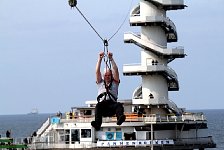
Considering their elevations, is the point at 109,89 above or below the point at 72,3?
below

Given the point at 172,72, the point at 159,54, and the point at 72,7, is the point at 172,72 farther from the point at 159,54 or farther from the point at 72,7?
the point at 72,7

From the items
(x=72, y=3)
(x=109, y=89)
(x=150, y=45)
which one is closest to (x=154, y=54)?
(x=150, y=45)

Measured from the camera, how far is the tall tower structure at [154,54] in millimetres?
63469

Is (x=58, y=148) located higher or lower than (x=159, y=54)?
lower

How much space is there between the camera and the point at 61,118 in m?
63.8

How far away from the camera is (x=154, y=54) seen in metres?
64.6

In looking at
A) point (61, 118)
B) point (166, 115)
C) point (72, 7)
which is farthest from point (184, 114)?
point (72, 7)

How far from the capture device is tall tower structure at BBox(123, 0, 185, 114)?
63469 mm

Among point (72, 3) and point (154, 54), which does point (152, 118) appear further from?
point (72, 3)

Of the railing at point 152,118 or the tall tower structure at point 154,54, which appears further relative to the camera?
the tall tower structure at point 154,54

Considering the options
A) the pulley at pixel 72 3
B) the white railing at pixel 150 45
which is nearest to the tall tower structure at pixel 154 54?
the white railing at pixel 150 45

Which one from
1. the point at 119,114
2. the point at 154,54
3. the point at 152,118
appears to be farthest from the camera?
the point at 154,54

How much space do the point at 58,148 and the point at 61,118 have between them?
3.03 m

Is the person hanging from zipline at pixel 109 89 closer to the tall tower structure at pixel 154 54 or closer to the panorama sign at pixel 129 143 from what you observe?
the panorama sign at pixel 129 143
